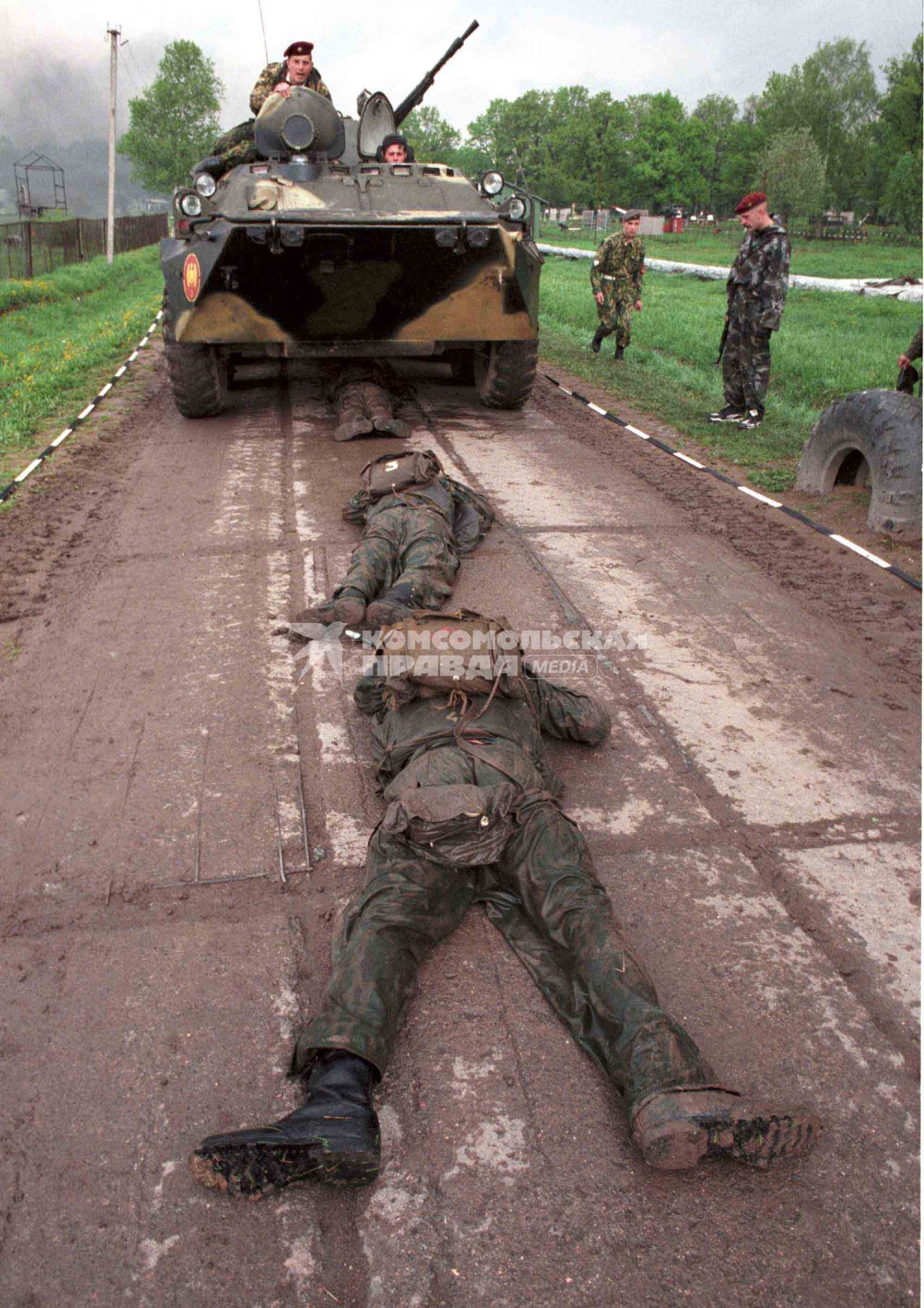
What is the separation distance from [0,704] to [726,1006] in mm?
2937

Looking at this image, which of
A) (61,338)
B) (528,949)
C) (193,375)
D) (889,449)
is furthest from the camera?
(61,338)

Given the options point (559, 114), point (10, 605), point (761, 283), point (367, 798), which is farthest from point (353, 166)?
point (559, 114)

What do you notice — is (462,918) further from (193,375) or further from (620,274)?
(620,274)

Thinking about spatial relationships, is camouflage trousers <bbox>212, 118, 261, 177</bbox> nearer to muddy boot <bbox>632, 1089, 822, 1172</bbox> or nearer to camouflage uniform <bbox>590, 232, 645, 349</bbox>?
camouflage uniform <bbox>590, 232, 645, 349</bbox>

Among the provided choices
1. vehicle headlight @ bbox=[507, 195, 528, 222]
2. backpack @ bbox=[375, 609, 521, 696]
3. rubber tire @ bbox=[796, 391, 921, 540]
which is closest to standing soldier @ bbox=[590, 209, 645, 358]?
vehicle headlight @ bbox=[507, 195, 528, 222]

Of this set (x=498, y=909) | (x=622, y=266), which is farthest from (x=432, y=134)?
(x=498, y=909)

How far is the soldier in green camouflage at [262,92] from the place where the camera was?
8633mm

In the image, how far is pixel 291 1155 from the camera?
193cm

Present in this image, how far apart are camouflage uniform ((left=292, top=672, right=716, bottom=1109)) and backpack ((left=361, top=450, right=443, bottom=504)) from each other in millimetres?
2315

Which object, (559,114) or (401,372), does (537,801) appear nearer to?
(401,372)

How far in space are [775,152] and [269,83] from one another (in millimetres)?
43185

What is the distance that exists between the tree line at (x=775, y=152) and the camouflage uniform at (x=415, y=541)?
45.3m

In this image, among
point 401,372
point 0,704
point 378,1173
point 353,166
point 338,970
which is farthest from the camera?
point 401,372

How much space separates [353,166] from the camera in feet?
26.2
